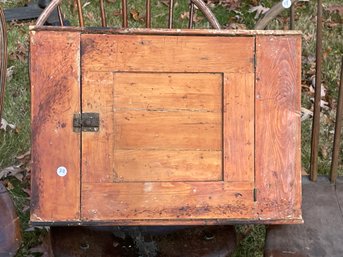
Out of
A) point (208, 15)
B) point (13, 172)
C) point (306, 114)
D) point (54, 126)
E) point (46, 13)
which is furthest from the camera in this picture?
point (306, 114)

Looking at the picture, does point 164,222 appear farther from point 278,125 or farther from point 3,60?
point 3,60

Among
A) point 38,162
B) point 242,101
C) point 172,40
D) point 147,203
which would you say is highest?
point 172,40

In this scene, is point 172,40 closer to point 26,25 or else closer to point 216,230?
point 216,230

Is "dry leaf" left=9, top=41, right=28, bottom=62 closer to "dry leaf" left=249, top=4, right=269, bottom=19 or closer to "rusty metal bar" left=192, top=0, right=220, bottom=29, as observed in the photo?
"dry leaf" left=249, top=4, right=269, bottom=19

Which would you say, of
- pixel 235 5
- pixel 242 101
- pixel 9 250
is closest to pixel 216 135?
pixel 242 101

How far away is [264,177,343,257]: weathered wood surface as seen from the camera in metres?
2.10

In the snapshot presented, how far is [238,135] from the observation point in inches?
81.6

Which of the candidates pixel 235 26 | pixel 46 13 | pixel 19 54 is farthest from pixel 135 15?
pixel 46 13

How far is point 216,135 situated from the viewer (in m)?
2.08

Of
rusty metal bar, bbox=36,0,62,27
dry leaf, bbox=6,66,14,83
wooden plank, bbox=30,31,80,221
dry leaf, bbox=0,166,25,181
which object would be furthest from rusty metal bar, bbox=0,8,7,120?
dry leaf, bbox=6,66,14,83

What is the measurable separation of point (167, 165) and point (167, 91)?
234 mm

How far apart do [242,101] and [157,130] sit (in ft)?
0.94

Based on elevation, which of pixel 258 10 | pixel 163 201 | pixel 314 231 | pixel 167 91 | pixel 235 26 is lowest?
pixel 314 231

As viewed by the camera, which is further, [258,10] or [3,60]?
[258,10]
